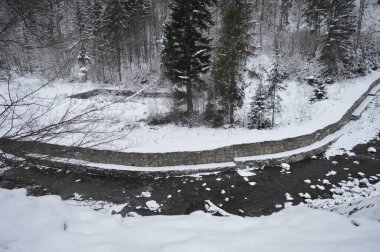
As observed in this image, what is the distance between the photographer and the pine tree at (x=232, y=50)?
14.2 meters

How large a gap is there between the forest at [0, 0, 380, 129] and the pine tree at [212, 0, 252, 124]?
0.05 m

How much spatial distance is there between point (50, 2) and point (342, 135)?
1488 centimetres

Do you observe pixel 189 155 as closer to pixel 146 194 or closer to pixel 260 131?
pixel 146 194

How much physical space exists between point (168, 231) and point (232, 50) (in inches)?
488

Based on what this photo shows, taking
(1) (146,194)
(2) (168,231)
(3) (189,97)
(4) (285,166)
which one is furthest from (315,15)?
(2) (168,231)

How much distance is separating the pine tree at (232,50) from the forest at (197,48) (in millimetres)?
54

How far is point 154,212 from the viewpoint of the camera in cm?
901

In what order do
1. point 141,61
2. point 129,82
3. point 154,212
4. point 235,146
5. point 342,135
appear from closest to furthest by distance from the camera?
point 154,212 → point 235,146 → point 342,135 → point 129,82 → point 141,61

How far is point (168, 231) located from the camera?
3498mm

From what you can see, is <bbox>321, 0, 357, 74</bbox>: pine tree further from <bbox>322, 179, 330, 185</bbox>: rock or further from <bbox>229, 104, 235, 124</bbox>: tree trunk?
<bbox>322, 179, 330, 185</bbox>: rock

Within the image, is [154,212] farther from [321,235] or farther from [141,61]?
[141,61]

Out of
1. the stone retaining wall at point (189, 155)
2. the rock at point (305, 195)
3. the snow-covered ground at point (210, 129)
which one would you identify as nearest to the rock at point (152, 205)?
the snow-covered ground at point (210, 129)

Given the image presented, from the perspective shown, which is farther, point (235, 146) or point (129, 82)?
point (129, 82)

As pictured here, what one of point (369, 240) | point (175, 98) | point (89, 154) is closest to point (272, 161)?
point (175, 98)
